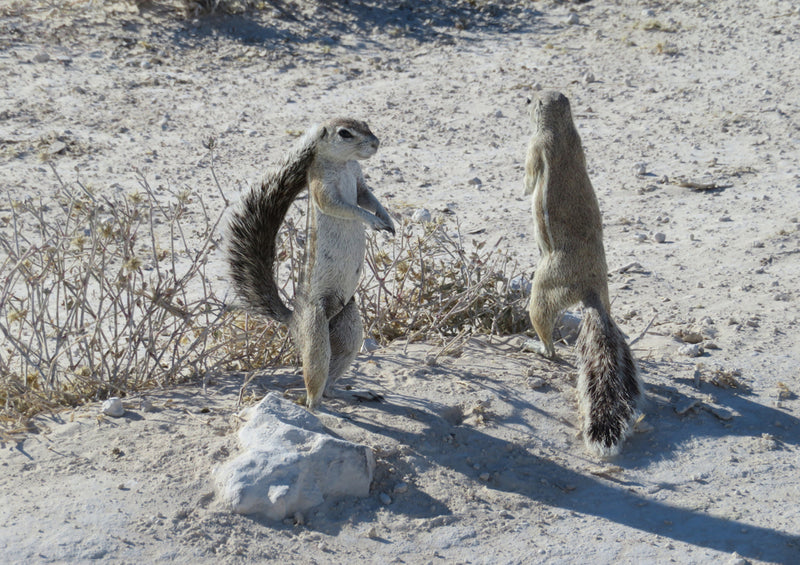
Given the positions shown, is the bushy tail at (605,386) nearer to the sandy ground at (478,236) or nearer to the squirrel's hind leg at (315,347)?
the sandy ground at (478,236)

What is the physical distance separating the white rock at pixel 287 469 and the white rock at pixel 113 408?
0.72 m

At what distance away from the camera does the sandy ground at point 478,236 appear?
162 inches

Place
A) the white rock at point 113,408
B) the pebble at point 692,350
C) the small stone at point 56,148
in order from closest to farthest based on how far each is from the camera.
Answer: the white rock at point 113,408 < the pebble at point 692,350 < the small stone at point 56,148

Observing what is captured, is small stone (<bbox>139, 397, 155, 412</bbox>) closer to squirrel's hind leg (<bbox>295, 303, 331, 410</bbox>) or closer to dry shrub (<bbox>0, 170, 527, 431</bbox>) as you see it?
dry shrub (<bbox>0, 170, 527, 431</bbox>)

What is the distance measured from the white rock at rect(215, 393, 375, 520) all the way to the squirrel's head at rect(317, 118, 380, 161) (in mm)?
1262

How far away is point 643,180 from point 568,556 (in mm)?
5562

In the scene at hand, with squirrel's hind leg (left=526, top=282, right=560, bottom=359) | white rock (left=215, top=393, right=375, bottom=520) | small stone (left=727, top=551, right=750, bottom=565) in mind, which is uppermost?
squirrel's hind leg (left=526, top=282, right=560, bottom=359)

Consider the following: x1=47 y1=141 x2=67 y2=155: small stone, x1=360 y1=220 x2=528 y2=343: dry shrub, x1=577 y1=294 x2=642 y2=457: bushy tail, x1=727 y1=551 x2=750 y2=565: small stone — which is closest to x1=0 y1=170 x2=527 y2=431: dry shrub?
x1=360 y1=220 x2=528 y2=343: dry shrub

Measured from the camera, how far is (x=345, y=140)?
441 cm

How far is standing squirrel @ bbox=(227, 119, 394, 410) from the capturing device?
448 cm

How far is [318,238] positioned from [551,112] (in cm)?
170

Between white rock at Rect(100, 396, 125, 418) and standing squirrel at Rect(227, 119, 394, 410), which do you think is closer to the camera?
standing squirrel at Rect(227, 119, 394, 410)

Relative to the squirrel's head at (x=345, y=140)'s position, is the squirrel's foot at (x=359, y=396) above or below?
below

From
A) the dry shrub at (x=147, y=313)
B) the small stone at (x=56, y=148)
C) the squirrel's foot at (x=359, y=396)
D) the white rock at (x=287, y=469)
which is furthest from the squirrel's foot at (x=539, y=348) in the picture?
the small stone at (x=56, y=148)
